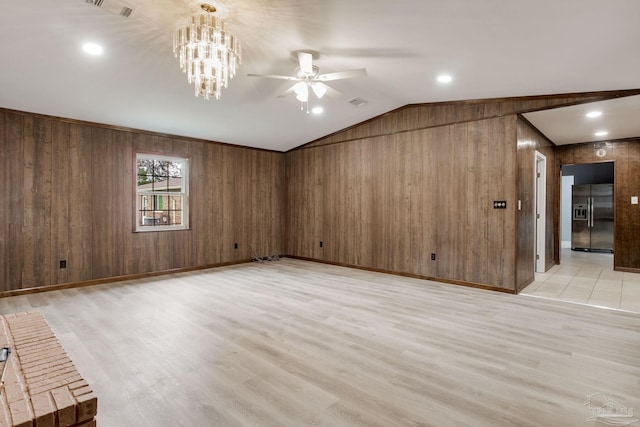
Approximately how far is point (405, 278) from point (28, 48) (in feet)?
18.3

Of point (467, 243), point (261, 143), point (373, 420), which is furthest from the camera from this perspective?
point (261, 143)

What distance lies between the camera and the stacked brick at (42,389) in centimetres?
113

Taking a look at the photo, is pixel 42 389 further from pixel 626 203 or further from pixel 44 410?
pixel 626 203

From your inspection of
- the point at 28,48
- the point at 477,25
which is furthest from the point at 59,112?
the point at 477,25

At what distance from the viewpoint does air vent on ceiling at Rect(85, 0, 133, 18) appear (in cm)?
255

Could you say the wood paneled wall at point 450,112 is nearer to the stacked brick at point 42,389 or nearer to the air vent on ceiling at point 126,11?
the air vent on ceiling at point 126,11

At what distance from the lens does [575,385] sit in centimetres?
222

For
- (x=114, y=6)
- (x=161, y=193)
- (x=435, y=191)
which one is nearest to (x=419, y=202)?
(x=435, y=191)

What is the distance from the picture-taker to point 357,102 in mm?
5281

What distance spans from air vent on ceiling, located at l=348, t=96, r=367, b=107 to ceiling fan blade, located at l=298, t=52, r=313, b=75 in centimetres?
172

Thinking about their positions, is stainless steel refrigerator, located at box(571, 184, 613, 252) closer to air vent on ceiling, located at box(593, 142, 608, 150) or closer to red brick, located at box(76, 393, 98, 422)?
air vent on ceiling, located at box(593, 142, 608, 150)

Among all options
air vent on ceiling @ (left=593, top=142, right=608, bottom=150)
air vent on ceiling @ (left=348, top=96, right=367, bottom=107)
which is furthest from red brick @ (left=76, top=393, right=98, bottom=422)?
air vent on ceiling @ (left=593, top=142, right=608, bottom=150)

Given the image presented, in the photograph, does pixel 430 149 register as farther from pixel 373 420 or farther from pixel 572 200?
pixel 572 200

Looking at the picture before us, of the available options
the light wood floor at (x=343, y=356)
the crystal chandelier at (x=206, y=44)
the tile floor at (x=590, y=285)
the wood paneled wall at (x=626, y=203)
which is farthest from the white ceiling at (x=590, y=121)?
the crystal chandelier at (x=206, y=44)
